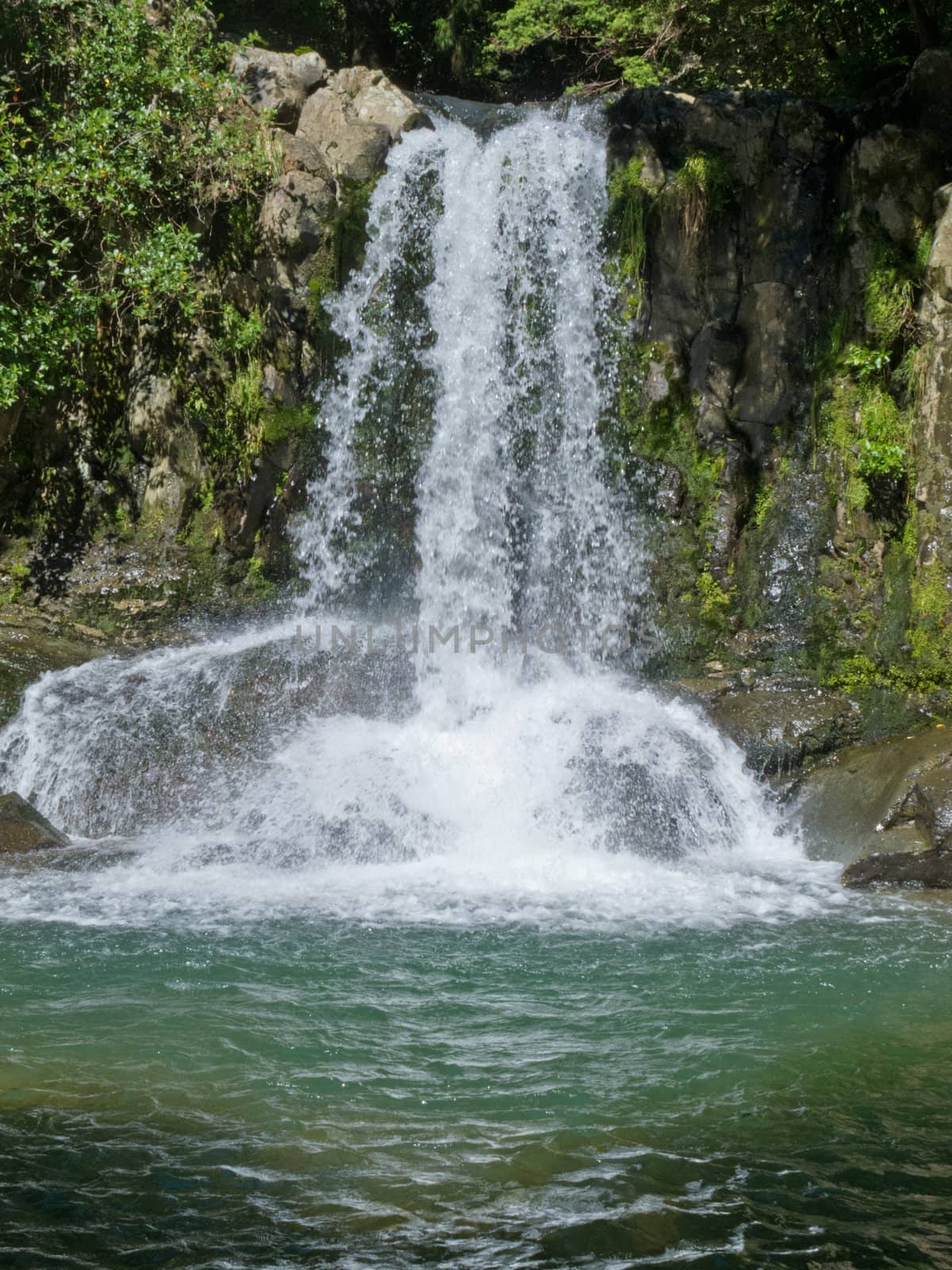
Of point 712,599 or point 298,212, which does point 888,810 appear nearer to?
point 712,599

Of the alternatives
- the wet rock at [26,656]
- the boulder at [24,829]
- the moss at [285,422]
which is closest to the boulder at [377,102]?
the moss at [285,422]

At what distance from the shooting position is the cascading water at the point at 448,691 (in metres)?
8.15

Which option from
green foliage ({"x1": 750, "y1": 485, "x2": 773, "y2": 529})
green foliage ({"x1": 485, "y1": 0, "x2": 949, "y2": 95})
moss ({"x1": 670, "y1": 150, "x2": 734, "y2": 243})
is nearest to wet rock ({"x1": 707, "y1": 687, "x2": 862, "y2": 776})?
green foliage ({"x1": 750, "y1": 485, "x2": 773, "y2": 529})

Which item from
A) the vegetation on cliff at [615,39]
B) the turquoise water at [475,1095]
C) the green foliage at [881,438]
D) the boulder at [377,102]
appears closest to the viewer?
the turquoise water at [475,1095]

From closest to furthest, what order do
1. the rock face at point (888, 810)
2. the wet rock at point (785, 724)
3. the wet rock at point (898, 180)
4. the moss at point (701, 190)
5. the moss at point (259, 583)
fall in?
the rock face at point (888, 810), the wet rock at point (785, 724), the wet rock at point (898, 180), the moss at point (701, 190), the moss at point (259, 583)

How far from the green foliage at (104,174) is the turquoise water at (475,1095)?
268 inches

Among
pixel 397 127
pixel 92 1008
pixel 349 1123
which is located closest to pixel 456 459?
pixel 397 127

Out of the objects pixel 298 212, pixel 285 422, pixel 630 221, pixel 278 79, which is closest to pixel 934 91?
pixel 630 221

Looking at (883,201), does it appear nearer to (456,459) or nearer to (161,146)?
(456,459)

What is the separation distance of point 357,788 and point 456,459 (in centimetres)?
429

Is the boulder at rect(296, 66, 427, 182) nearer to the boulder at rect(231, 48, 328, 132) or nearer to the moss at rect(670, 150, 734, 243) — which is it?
the boulder at rect(231, 48, 328, 132)

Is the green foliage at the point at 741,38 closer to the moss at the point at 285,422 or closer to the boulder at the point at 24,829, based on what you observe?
the moss at the point at 285,422

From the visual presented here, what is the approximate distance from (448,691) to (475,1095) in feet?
20.7

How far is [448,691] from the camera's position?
10.9m
